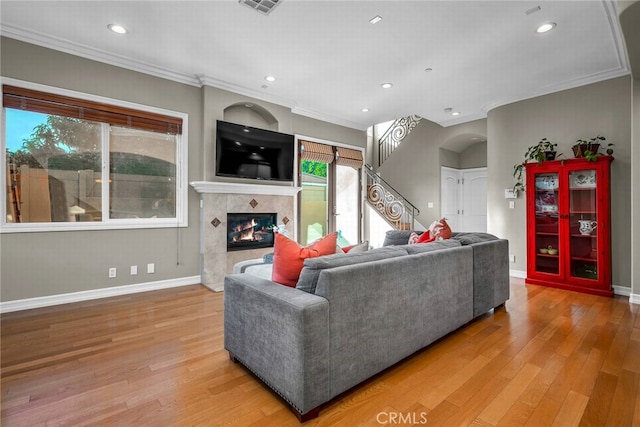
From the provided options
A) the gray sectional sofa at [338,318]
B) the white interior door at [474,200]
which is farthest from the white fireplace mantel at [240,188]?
the white interior door at [474,200]

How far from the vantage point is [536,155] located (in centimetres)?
455

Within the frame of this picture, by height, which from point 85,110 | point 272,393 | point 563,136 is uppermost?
point 85,110

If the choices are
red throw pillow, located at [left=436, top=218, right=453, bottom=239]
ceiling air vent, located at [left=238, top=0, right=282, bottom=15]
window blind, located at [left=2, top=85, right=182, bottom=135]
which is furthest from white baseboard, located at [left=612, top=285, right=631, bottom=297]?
window blind, located at [left=2, top=85, right=182, bottom=135]

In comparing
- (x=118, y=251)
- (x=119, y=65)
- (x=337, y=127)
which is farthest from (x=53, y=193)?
(x=337, y=127)

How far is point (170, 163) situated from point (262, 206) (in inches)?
57.0

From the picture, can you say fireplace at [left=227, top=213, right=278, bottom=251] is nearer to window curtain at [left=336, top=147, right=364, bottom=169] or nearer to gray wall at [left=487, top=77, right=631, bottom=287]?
window curtain at [left=336, top=147, right=364, bottom=169]

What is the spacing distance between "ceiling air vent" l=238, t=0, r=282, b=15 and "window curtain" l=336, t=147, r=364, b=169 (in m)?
3.59

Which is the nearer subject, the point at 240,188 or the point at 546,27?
the point at 546,27

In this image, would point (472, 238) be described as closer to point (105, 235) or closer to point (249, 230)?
point (249, 230)

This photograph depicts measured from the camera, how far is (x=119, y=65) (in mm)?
3818

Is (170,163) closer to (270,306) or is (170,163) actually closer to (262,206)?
(262,206)

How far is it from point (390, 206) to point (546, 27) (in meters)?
4.75

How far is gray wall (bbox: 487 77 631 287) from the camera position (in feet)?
12.9

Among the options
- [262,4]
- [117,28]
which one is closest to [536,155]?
[262,4]
